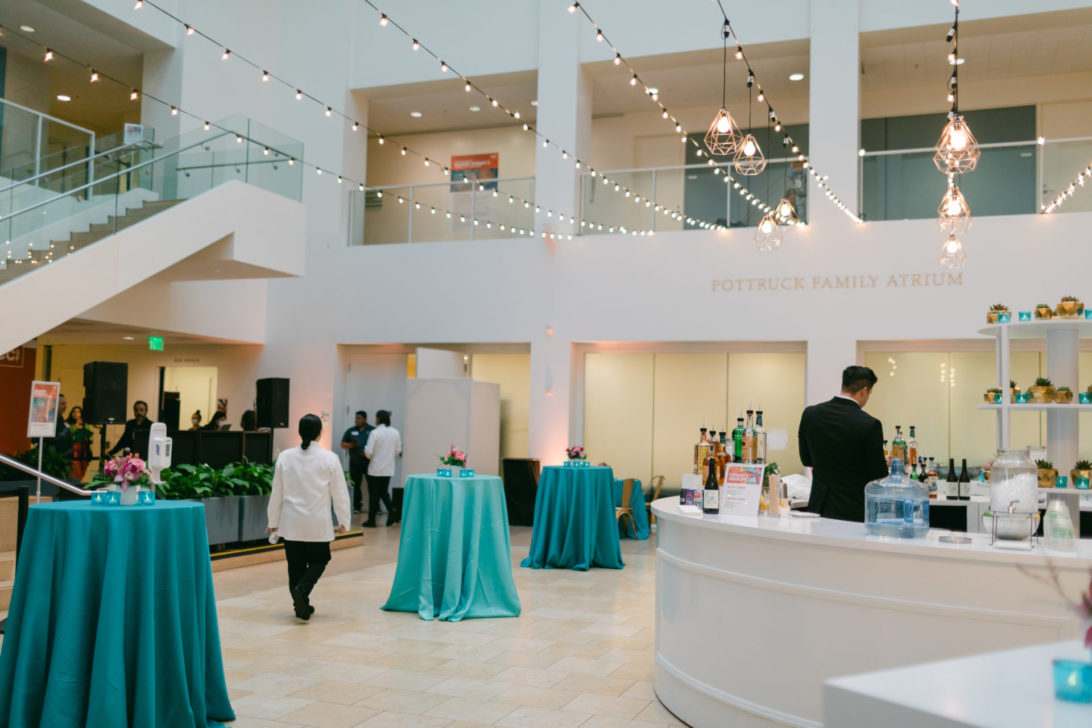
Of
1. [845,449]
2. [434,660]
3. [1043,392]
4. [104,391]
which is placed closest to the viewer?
[845,449]

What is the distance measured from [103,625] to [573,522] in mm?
5700

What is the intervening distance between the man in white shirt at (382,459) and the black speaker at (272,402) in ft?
3.80

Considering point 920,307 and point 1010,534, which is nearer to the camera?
point 1010,534

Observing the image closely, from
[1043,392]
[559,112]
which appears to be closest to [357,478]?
[559,112]

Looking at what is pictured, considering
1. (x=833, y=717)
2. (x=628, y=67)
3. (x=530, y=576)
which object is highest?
(x=628, y=67)

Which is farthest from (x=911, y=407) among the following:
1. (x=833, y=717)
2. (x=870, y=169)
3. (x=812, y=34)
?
(x=833, y=717)

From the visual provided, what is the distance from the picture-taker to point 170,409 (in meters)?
15.2

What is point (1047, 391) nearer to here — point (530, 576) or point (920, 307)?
point (530, 576)

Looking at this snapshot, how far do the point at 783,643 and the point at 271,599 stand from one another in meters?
4.51

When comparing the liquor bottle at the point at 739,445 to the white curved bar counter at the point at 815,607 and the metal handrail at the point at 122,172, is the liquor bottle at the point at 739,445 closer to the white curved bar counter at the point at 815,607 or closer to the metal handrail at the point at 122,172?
the white curved bar counter at the point at 815,607

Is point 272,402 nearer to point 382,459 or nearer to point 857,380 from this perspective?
point 382,459

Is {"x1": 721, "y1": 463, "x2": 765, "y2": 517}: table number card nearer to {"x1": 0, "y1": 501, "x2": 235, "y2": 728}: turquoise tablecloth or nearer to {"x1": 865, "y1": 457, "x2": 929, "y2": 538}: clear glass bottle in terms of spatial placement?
{"x1": 865, "y1": 457, "x2": 929, "y2": 538}: clear glass bottle

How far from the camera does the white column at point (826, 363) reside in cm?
1122

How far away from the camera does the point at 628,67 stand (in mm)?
12359
